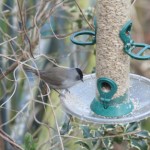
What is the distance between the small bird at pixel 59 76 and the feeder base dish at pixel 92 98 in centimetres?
4

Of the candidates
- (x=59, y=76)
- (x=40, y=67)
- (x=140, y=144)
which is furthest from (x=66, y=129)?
(x=40, y=67)

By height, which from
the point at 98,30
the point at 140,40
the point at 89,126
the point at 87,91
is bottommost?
the point at 140,40

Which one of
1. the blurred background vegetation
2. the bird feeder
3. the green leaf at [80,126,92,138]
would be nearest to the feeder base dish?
the bird feeder

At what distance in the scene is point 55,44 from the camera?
4.20 meters

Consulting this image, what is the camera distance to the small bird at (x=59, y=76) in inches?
120

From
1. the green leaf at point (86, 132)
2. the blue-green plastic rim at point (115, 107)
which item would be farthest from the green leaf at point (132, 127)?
the blue-green plastic rim at point (115, 107)

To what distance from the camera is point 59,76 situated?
124 inches

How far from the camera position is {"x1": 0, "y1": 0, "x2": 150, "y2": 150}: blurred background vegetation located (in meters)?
3.09

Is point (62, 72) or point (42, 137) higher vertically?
point (62, 72)


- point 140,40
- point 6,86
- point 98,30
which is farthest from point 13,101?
point 140,40

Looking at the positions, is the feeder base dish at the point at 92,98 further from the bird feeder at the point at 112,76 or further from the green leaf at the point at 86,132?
the green leaf at the point at 86,132

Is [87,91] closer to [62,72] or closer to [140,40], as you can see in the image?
[62,72]

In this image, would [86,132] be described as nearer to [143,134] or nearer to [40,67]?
[143,134]

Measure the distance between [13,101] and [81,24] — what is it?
600mm
